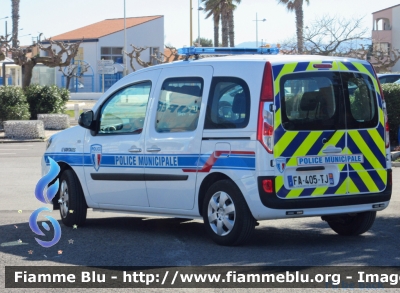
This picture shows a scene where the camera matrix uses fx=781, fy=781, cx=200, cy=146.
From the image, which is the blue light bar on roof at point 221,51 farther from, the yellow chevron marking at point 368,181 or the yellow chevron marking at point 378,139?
the yellow chevron marking at point 368,181

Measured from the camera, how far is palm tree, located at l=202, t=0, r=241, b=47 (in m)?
47.2

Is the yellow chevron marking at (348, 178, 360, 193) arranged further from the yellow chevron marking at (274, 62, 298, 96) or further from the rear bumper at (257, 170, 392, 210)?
the yellow chevron marking at (274, 62, 298, 96)

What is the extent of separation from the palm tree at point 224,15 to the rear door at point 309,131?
38546mm

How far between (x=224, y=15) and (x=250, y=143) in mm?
44550

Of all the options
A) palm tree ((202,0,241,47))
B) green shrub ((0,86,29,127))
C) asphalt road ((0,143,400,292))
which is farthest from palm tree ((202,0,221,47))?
asphalt road ((0,143,400,292))

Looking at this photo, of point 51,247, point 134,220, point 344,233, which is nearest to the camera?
point 51,247

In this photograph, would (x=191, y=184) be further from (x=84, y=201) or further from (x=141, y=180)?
(x=84, y=201)

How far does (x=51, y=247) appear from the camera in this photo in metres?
7.93

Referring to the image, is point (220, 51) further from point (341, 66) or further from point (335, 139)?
point (335, 139)

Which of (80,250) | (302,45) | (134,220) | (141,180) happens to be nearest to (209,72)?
(141,180)

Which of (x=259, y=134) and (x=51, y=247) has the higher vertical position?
(x=259, y=134)

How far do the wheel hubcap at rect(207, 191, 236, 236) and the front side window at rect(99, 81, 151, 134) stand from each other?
137 centimetres

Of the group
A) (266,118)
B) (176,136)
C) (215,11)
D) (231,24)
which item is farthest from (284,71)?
(215,11)

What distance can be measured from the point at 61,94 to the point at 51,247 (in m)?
26.5
